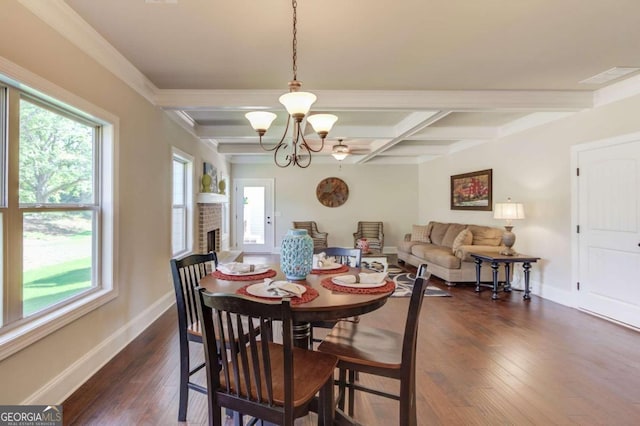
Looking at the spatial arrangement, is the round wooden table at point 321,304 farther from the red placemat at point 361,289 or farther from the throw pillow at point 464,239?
the throw pillow at point 464,239

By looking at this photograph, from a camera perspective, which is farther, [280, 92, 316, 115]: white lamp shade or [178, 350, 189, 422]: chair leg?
[280, 92, 316, 115]: white lamp shade

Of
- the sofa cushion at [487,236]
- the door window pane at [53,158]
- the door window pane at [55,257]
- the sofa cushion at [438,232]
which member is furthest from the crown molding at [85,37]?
the sofa cushion at [438,232]

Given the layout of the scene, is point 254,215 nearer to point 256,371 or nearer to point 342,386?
point 342,386

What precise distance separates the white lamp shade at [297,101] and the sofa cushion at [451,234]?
186 inches

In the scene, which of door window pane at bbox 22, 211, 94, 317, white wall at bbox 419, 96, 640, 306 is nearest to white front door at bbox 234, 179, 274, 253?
white wall at bbox 419, 96, 640, 306

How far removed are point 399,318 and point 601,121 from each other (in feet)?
10.4

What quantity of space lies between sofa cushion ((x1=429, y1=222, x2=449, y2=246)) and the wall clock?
8.27 feet

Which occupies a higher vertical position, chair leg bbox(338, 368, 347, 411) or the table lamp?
the table lamp

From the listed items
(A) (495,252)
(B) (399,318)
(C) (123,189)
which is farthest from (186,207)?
(A) (495,252)

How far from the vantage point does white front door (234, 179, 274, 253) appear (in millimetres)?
8281

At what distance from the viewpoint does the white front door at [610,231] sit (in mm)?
3250

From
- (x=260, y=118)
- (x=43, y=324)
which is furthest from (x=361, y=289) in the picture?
(x=43, y=324)

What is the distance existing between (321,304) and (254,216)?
23.5 ft

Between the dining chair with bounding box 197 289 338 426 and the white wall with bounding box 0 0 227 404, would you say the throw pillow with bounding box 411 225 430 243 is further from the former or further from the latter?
the dining chair with bounding box 197 289 338 426
